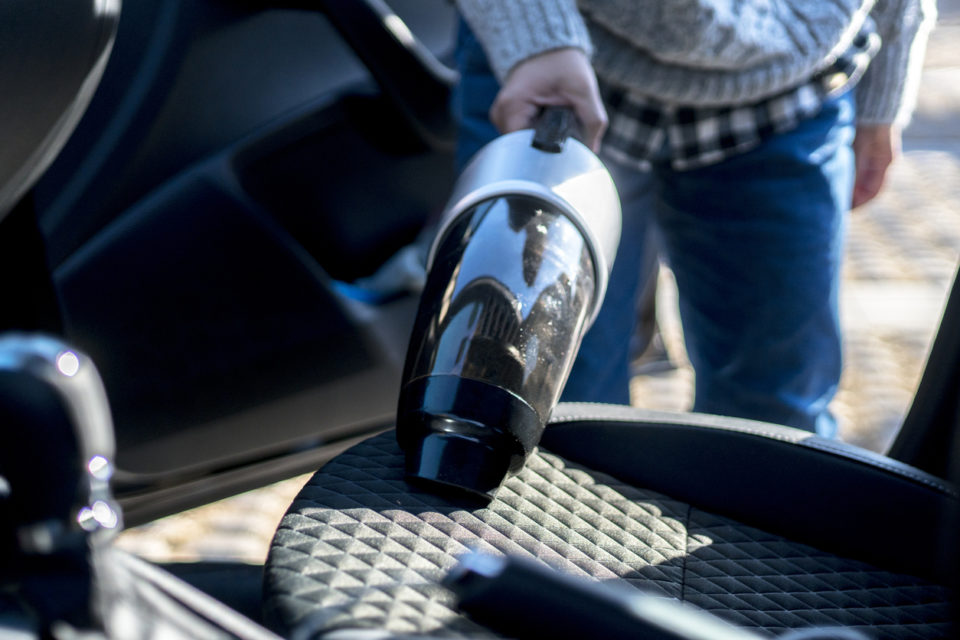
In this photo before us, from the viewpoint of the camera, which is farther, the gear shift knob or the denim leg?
the denim leg

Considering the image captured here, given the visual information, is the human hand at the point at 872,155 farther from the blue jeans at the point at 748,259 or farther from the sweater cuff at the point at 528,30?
the sweater cuff at the point at 528,30

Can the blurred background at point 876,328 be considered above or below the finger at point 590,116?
below

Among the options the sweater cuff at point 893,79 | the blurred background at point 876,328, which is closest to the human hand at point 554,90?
the sweater cuff at point 893,79

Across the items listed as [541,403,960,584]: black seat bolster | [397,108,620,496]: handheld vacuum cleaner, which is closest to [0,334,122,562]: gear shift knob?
[397,108,620,496]: handheld vacuum cleaner

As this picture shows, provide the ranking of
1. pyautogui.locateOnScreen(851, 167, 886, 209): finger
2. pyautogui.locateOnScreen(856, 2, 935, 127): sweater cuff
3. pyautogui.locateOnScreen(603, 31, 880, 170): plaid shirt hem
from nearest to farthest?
pyautogui.locateOnScreen(603, 31, 880, 170): plaid shirt hem
pyautogui.locateOnScreen(856, 2, 935, 127): sweater cuff
pyautogui.locateOnScreen(851, 167, 886, 209): finger

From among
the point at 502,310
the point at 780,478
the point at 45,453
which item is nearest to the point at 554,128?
the point at 502,310

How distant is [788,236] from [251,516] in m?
0.99

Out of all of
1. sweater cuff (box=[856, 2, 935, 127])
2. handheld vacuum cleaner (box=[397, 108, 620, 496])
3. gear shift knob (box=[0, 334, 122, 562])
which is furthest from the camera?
sweater cuff (box=[856, 2, 935, 127])

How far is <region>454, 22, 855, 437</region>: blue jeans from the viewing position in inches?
39.1

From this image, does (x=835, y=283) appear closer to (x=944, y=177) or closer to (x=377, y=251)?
(x=377, y=251)

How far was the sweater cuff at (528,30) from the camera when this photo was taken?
80 centimetres

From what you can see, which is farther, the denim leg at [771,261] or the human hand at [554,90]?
the denim leg at [771,261]

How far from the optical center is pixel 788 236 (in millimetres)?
992

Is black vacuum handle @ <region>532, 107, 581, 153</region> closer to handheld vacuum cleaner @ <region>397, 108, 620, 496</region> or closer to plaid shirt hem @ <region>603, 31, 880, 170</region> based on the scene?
handheld vacuum cleaner @ <region>397, 108, 620, 496</region>
